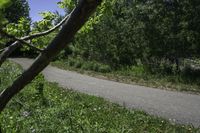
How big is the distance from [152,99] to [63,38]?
13.2 m

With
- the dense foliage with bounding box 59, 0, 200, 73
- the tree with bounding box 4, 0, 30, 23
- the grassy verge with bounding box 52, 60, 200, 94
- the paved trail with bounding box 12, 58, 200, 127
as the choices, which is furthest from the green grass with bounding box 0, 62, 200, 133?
the dense foliage with bounding box 59, 0, 200, 73

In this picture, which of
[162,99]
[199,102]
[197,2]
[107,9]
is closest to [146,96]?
[162,99]

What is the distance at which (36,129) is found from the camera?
6.91 meters

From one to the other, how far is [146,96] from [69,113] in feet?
21.3

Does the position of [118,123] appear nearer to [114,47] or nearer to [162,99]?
[162,99]

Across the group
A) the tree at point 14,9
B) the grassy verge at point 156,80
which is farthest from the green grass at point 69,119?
the grassy verge at point 156,80

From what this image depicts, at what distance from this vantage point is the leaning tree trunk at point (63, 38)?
3.88 feet

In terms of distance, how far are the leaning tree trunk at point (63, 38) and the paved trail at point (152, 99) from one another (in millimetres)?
9054

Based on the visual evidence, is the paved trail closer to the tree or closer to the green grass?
the green grass

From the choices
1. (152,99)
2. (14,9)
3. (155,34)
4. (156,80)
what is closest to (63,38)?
(14,9)

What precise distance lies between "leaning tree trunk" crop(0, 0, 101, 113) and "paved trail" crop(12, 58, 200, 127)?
9.05 meters

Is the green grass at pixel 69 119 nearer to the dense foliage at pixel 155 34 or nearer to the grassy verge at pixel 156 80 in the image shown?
the grassy verge at pixel 156 80

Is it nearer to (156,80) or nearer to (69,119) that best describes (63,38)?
(69,119)

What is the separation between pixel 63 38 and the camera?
49.9 inches
